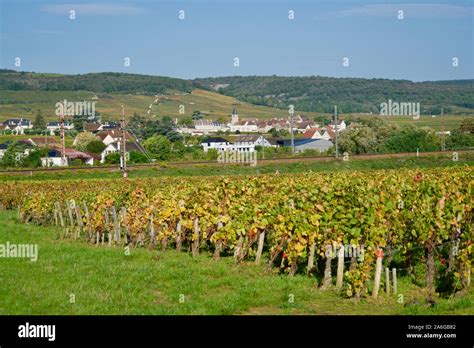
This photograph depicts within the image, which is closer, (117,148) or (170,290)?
(170,290)

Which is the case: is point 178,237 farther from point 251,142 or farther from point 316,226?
point 251,142

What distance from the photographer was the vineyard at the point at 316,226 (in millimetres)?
16672

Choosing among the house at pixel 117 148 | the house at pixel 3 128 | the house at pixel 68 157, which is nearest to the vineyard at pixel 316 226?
the house at pixel 68 157

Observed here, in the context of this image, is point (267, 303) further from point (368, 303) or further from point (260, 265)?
point (260, 265)

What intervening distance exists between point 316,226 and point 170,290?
3.86 m

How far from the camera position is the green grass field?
48.0ft

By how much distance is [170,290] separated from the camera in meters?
16.5

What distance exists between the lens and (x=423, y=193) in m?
19.8

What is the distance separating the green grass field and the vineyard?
57 centimetres

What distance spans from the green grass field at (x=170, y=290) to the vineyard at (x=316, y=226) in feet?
1.88

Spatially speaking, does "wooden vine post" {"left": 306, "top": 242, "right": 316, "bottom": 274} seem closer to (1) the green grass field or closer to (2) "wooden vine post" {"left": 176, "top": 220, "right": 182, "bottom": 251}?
(1) the green grass field

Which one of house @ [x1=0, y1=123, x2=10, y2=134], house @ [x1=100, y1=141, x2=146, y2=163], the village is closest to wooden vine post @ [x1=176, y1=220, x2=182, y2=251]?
the village

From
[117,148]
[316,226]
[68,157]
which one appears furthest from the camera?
[117,148]
